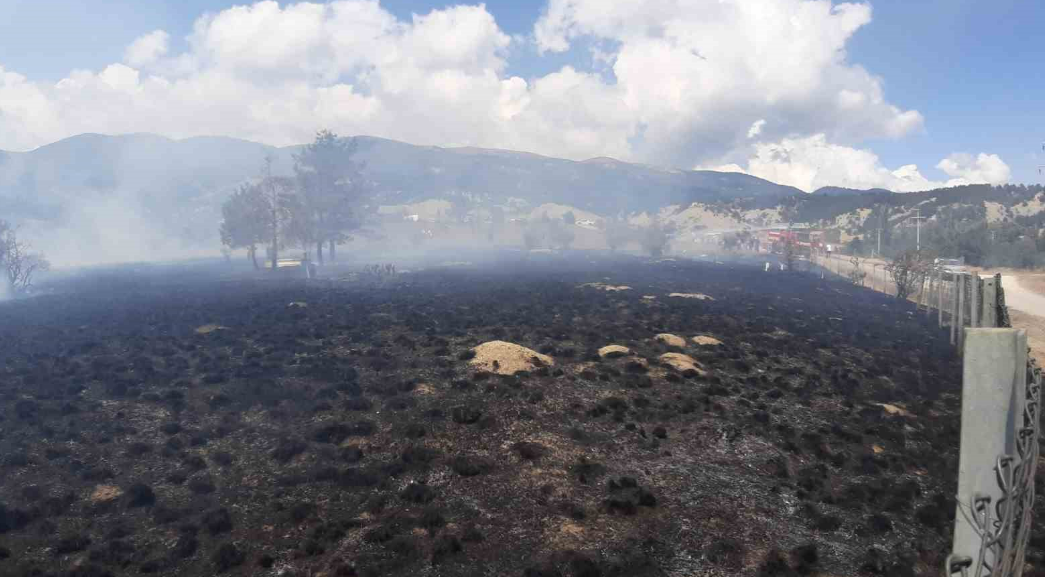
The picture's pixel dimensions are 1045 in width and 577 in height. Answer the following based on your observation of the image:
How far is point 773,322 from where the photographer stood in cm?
4522

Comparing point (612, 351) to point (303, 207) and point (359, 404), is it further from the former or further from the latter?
point (303, 207)

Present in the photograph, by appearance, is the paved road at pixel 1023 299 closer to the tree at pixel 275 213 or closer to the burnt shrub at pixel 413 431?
the burnt shrub at pixel 413 431

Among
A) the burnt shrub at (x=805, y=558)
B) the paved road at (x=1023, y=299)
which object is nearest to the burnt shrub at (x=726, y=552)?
the burnt shrub at (x=805, y=558)

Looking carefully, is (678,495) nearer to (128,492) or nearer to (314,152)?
(128,492)

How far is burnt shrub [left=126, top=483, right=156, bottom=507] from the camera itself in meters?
16.5

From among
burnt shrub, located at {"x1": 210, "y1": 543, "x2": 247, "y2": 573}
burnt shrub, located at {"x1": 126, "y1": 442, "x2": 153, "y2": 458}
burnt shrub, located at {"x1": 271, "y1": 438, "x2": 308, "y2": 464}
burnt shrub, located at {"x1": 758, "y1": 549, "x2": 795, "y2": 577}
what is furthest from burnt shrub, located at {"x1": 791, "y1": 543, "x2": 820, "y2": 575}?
burnt shrub, located at {"x1": 126, "y1": 442, "x2": 153, "y2": 458}

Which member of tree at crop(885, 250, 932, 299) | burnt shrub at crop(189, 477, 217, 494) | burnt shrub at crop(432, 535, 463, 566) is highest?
tree at crop(885, 250, 932, 299)

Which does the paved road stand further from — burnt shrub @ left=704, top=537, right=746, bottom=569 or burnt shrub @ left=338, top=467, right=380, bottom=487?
burnt shrub @ left=338, top=467, right=380, bottom=487

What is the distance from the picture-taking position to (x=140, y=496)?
54.7ft

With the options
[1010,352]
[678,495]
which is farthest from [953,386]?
[1010,352]

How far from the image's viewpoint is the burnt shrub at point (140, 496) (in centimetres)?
1652

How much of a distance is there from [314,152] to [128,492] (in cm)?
10726

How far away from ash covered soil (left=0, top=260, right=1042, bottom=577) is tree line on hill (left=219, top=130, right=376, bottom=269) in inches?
2094

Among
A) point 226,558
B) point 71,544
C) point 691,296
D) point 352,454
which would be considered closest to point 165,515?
point 71,544
